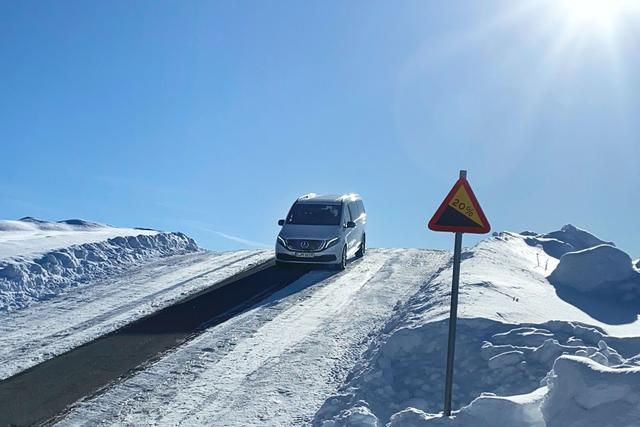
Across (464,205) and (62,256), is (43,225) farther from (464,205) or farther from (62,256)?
(464,205)

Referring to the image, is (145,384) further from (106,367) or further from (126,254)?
(126,254)

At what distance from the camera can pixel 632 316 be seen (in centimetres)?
1280

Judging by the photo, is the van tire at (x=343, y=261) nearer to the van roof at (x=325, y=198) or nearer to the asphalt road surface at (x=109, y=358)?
the van roof at (x=325, y=198)

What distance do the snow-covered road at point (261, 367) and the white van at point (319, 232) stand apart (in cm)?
284

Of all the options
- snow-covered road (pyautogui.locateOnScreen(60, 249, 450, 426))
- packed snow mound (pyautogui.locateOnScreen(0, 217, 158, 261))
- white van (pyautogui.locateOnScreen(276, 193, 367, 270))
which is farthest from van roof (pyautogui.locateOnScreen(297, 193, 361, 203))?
packed snow mound (pyautogui.locateOnScreen(0, 217, 158, 261))

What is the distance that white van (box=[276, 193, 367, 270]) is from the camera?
17.9 m

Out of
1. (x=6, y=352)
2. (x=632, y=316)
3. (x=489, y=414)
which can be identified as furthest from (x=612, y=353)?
(x=6, y=352)

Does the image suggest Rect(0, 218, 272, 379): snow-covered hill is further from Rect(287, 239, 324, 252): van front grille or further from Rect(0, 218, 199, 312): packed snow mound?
Rect(287, 239, 324, 252): van front grille

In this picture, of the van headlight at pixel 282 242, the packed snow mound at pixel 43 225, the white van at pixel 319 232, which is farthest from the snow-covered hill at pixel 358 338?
the packed snow mound at pixel 43 225

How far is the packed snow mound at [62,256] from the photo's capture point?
594 inches

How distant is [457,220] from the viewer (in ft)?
20.7

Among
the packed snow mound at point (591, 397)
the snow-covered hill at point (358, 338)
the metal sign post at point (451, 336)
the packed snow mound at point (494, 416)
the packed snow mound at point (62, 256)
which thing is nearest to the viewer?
the packed snow mound at point (591, 397)

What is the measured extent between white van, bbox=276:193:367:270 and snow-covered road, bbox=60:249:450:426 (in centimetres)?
284

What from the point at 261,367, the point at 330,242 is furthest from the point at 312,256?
the point at 261,367
